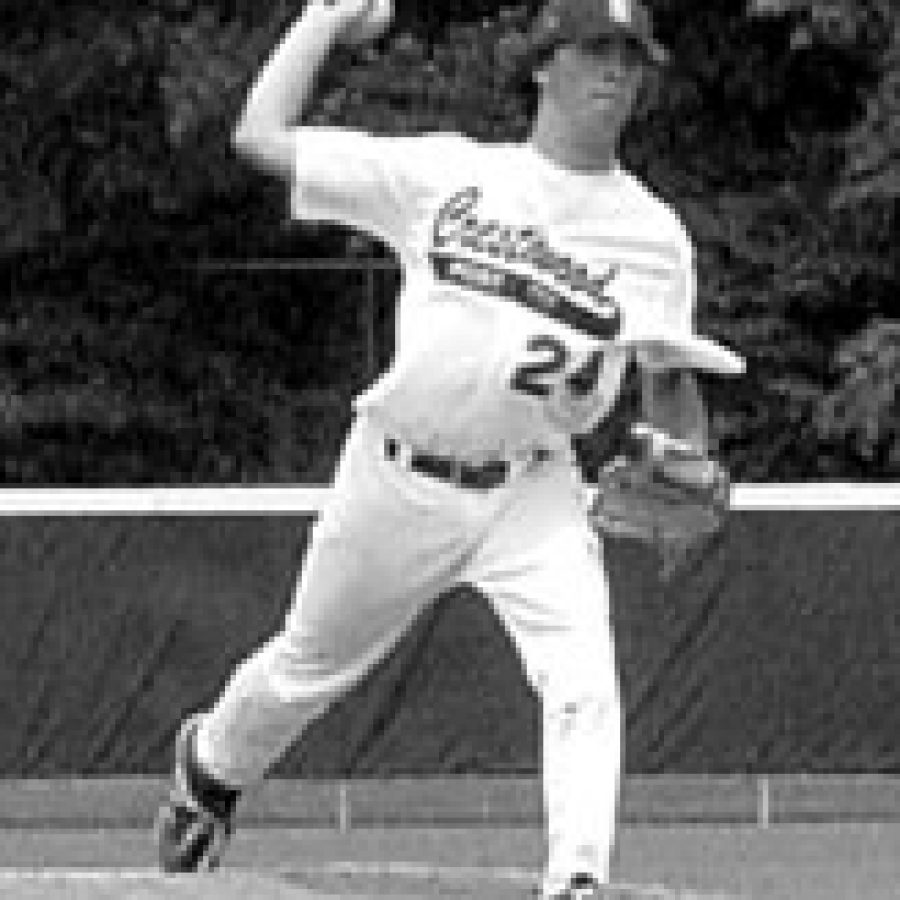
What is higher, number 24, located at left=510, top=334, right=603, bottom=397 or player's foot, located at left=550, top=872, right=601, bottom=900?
number 24, located at left=510, top=334, right=603, bottom=397

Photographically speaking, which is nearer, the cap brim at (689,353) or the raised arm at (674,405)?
the cap brim at (689,353)

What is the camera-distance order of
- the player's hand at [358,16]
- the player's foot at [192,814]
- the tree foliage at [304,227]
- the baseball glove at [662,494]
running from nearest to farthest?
the player's hand at [358,16] → the baseball glove at [662,494] → the player's foot at [192,814] → the tree foliage at [304,227]

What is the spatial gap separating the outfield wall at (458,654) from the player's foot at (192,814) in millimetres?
6466

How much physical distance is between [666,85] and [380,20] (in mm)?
19070

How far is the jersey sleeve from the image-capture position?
9.09m

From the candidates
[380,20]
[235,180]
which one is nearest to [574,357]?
[380,20]

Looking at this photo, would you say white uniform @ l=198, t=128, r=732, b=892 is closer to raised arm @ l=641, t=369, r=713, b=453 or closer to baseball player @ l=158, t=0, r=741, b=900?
baseball player @ l=158, t=0, r=741, b=900

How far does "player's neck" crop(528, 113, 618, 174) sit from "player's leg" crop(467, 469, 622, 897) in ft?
2.23

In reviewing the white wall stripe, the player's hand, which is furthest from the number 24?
the white wall stripe

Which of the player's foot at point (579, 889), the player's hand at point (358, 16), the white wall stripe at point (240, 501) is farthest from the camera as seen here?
the white wall stripe at point (240, 501)

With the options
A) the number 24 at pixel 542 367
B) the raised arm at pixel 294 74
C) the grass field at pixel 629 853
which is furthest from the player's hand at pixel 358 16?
the grass field at pixel 629 853

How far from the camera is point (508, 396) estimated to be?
914 cm

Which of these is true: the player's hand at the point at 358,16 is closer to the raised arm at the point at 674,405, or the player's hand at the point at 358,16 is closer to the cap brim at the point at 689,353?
the cap brim at the point at 689,353

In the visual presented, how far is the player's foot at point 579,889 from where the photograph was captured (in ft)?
29.7
